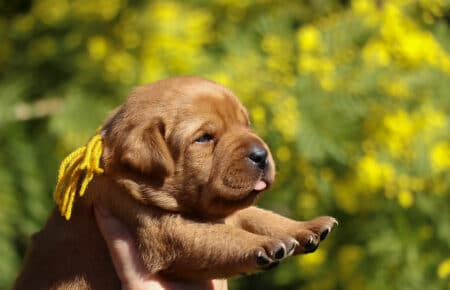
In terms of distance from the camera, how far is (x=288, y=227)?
14.0 feet

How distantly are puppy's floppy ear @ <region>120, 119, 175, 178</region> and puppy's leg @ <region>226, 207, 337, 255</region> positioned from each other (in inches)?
15.8

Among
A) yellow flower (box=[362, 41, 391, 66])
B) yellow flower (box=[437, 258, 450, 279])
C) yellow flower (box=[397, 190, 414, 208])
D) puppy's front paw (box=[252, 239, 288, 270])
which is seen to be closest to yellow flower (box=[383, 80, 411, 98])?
yellow flower (box=[362, 41, 391, 66])

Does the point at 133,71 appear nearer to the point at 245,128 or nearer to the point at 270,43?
the point at 270,43

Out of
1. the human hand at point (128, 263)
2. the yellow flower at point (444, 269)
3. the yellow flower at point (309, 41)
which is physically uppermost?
the human hand at point (128, 263)

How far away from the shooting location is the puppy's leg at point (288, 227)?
4078mm

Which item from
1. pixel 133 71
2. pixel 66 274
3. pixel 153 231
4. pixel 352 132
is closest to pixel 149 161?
pixel 153 231

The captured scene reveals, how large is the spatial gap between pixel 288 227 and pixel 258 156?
1.18 ft

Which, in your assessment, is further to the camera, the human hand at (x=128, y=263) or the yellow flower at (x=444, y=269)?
the yellow flower at (x=444, y=269)

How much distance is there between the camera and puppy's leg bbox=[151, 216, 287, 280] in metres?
3.88

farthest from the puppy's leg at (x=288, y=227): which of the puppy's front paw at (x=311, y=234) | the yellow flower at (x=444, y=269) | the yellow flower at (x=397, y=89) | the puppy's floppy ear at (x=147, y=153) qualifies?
the yellow flower at (x=397, y=89)

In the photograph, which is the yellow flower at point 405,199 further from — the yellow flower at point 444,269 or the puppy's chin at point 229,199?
the puppy's chin at point 229,199

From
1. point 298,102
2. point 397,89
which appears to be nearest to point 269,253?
point 298,102

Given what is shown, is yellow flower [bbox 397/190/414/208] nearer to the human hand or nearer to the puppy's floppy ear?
the human hand

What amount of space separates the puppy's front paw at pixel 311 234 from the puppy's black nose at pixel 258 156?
1.06ft
